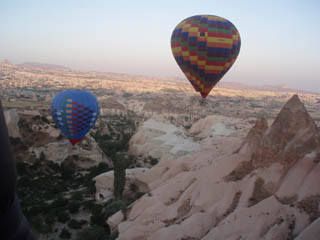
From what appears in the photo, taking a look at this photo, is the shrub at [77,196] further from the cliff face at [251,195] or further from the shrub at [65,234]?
the cliff face at [251,195]

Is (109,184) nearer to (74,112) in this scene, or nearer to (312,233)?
(74,112)

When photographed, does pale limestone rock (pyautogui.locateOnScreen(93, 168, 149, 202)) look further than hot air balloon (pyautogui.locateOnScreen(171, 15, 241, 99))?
Yes

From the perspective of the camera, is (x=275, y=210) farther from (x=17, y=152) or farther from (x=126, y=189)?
(x=17, y=152)

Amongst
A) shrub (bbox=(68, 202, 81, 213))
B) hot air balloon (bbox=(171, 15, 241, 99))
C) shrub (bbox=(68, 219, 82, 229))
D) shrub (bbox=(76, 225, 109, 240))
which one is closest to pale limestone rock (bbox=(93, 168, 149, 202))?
shrub (bbox=(68, 202, 81, 213))

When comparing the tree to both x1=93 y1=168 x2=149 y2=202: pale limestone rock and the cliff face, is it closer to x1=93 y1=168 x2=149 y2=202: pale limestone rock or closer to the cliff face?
x1=93 y1=168 x2=149 y2=202: pale limestone rock

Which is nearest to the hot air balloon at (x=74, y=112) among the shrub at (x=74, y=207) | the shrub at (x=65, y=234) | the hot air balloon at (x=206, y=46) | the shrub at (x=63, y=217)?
the shrub at (x=74, y=207)

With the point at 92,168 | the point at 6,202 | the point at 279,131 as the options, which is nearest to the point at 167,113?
the point at 92,168

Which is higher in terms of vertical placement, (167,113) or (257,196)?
(257,196)
